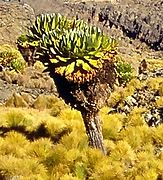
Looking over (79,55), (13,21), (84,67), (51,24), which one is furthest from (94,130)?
(13,21)

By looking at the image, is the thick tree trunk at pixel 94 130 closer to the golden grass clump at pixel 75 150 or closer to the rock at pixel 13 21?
the golden grass clump at pixel 75 150

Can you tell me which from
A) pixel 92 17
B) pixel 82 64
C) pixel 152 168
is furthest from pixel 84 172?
pixel 92 17

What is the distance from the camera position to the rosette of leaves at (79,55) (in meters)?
11.6

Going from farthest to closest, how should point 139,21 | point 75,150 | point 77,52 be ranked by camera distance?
1. point 139,21
2. point 75,150
3. point 77,52

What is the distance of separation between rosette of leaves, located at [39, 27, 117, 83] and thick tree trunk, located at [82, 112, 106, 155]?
3.65 ft

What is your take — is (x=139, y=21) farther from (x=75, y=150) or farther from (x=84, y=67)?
(x=84, y=67)

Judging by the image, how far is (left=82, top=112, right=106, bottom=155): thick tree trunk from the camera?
→ 1238 cm

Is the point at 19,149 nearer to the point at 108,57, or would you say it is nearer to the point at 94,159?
the point at 94,159

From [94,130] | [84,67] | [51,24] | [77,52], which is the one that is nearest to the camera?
[84,67]

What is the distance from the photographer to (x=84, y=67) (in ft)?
37.7

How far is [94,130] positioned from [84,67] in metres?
1.78

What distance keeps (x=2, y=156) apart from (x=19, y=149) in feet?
2.39

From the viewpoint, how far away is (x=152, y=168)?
11234 millimetres

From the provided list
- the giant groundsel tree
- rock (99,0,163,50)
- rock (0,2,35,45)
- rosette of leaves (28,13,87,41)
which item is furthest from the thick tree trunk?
rock (99,0,163,50)
